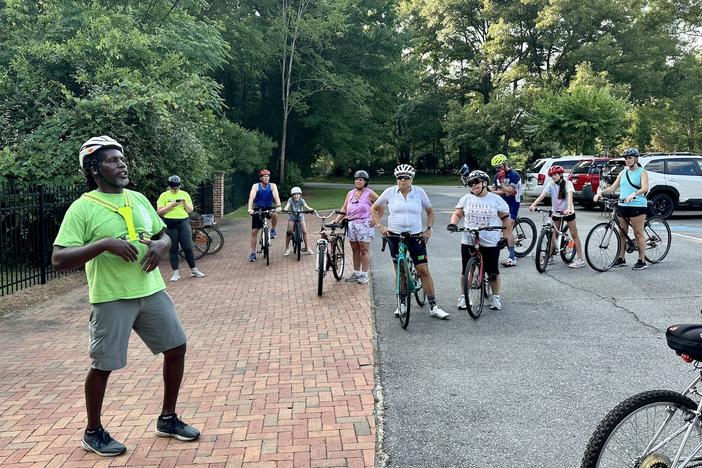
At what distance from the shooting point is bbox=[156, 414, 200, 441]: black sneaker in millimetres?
3760

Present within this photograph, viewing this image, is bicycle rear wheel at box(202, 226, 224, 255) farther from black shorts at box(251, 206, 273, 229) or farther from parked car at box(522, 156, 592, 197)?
parked car at box(522, 156, 592, 197)

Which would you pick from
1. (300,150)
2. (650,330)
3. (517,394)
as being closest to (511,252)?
(650,330)

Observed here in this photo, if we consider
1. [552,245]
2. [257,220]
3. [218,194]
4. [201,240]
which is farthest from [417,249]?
[218,194]

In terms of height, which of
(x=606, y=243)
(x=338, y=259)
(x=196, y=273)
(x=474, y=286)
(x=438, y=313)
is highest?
(x=606, y=243)

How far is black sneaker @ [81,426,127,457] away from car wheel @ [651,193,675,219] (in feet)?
53.0

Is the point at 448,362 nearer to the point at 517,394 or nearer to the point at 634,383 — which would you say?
the point at 517,394

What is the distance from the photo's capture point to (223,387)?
4.74 metres

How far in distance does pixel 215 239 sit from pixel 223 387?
29.4ft

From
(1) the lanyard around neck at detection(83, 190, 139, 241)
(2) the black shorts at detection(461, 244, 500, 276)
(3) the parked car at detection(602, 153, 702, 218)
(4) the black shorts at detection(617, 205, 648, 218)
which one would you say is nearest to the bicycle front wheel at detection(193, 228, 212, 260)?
(2) the black shorts at detection(461, 244, 500, 276)

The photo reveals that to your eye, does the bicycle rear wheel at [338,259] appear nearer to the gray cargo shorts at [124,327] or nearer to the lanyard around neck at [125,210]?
the gray cargo shorts at [124,327]

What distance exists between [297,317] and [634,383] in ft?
12.4

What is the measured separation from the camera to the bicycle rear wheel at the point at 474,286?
21.6 feet

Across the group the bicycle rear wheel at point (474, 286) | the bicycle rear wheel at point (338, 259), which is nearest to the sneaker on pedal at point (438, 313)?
the bicycle rear wheel at point (474, 286)

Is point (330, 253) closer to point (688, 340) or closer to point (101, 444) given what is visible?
point (101, 444)
